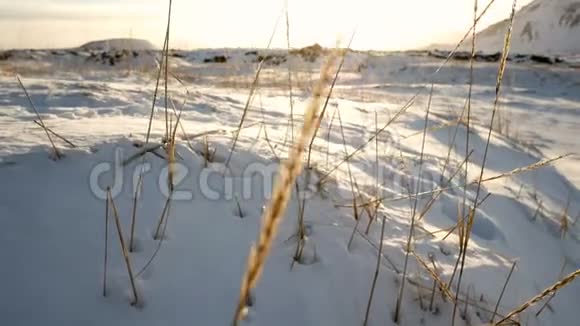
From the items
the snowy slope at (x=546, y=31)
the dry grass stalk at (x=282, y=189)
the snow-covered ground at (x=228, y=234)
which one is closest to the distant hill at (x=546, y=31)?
the snowy slope at (x=546, y=31)

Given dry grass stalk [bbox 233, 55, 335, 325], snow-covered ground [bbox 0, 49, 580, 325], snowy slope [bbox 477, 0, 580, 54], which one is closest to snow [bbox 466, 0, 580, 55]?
snowy slope [bbox 477, 0, 580, 54]

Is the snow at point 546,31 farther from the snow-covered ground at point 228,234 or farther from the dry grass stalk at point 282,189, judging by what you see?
the dry grass stalk at point 282,189

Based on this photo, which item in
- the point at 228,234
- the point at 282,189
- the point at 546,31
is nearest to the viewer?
the point at 282,189

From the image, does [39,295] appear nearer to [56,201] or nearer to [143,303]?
[143,303]

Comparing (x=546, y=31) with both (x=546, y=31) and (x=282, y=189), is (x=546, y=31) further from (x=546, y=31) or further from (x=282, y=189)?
(x=282, y=189)

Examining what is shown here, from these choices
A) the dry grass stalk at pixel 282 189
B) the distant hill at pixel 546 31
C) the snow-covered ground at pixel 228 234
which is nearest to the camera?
the dry grass stalk at pixel 282 189

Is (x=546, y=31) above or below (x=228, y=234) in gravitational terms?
above

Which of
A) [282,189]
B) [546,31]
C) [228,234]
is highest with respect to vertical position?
[546,31]

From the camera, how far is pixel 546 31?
22.2 meters

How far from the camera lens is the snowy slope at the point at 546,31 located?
2084 cm

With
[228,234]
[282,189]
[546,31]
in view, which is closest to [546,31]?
[546,31]

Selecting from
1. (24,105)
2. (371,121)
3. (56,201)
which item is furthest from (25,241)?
(371,121)

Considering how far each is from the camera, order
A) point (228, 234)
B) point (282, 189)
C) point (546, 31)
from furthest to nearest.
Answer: point (546, 31)
point (228, 234)
point (282, 189)

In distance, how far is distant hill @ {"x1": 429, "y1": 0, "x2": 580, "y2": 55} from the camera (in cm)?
2083
